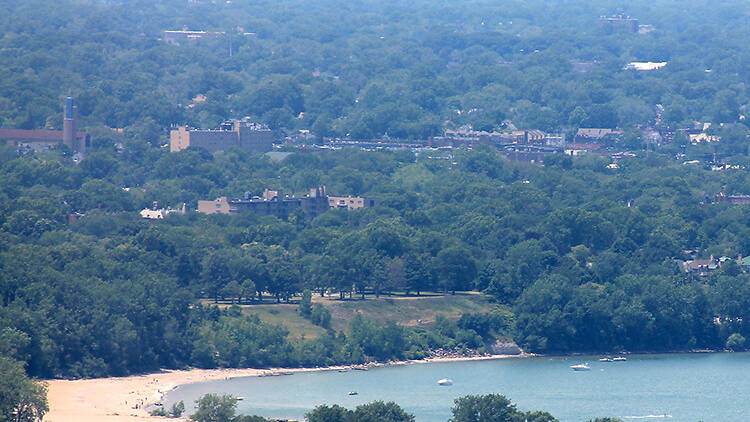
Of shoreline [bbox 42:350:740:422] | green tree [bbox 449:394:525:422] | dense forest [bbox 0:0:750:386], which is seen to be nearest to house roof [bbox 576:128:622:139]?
dense forest [bbox 0:0:750:386]

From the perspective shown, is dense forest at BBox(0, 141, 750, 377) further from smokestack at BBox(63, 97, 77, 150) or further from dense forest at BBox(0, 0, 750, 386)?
smokestack at BBox(63, 97, 77, 150)

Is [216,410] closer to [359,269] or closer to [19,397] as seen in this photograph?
[19,397]

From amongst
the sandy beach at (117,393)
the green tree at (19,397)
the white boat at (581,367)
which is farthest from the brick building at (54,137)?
the green tree at (19,397)

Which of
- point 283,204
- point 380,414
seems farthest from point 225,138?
point 380,414

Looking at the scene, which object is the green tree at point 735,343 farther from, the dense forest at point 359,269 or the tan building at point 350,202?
the tan building at point 350,202

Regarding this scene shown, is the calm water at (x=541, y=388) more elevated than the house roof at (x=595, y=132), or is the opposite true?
the calm water at (x=541, y=388)
